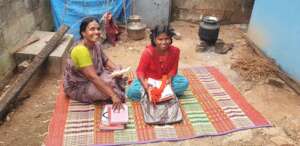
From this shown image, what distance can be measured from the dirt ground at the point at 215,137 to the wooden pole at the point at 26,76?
0.52ft

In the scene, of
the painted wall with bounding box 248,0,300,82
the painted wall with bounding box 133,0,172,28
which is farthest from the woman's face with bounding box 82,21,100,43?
the painted wall with bounding box 133,0,172,28

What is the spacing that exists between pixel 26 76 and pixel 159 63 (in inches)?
62.7

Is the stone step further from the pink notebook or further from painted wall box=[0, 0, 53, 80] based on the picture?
the pink notebook

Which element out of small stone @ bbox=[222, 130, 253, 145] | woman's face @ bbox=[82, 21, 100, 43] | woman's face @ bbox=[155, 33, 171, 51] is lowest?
small stone @ bbox=[222, 130, 253, 145]

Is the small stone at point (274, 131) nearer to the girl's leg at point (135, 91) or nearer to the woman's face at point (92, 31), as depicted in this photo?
the girl's leg at point (135, 91)

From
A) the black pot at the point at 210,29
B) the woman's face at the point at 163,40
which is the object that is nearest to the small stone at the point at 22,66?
the woman's face at the point at 163,40

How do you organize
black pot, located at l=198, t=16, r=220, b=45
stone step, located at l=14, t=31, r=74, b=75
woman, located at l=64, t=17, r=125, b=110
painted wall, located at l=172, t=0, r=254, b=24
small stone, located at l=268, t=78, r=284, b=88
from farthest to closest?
painted wall, located at l=172, t=0, r=254, b=24 < black pot, located at l=198, t=16, r=220, b=45 < stone step, located at l=14, t=31, r=74, b=75 < small stone, located at l=268, t=78, r=284, b=88 < woman, located at l=64, t=17, r=125, b=110

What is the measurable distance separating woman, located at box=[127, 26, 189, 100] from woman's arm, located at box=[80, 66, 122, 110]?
14.2 inches

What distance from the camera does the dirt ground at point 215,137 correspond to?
9.74 ft

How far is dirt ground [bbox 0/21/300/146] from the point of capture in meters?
2.97

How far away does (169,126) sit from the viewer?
10.2 feet

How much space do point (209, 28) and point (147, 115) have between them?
2306 millimetres

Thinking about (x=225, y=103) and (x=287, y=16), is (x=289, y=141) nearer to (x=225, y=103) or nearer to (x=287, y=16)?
(x=225, y=103)

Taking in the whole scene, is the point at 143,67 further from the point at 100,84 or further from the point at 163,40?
the point at 100,84
